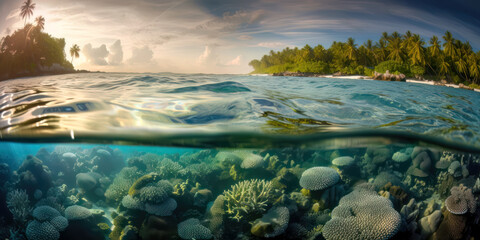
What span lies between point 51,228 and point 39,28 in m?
3.98

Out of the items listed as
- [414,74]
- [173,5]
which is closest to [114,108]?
[173,5]

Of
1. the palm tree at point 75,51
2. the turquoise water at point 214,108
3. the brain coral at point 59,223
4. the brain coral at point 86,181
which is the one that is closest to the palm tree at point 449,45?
the turquoise water at point 214,108

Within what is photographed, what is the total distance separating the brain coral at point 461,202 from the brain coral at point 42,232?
8.61m

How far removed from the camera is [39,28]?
3648mm

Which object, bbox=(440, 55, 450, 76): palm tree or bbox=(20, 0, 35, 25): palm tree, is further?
bbox=(440, 55, 450, 76): palm tree

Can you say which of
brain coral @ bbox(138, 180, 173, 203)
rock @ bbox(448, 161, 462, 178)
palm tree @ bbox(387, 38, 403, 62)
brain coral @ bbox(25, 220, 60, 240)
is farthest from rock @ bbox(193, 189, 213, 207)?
rock @ bbox(448, 161, 462, 178)

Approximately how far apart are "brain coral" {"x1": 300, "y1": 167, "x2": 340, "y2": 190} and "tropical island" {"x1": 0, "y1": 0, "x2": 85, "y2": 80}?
5347 mm

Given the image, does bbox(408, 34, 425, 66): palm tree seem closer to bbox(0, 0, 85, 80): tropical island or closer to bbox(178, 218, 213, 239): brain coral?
bbox(178, 218, 213, 239): brain coral

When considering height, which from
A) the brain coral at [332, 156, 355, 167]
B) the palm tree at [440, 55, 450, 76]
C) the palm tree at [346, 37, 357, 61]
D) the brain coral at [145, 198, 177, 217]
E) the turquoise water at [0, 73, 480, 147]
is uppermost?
the palm tree at [346, 37, 357, 61]

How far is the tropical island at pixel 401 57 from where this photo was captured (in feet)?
13.4

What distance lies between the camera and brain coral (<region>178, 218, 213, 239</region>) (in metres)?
4.47

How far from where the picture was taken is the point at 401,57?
4.34 m

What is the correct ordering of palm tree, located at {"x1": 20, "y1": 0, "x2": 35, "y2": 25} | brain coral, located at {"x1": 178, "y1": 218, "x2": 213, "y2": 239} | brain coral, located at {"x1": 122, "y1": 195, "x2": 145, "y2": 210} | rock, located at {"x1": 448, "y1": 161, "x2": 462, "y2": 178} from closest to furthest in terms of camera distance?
1. palm tree, located at {"x1": 20, "y1": 0, "x2": 35, "y2": 25}
2. brain coral, located at {"x1": 178, "y1": 218, "x2": 213, "y2": 239}
3. brain coral, located at {"x1": 122, "y1": 195, "x2": 145, "y2": 210}
4. rock, located at {"x1": 448, "y1": 161, "x2": 462, "y2": 178}

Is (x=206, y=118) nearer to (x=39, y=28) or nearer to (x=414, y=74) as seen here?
(x=39, y=28)
